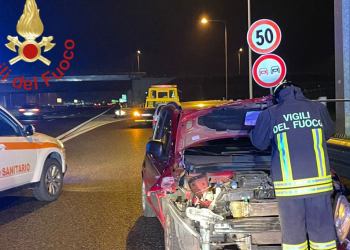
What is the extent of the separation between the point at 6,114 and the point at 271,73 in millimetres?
4770

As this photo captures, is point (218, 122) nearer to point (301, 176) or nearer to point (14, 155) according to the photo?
point (301, 176)

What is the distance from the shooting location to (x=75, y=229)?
5.79 m

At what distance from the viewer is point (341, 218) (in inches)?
146

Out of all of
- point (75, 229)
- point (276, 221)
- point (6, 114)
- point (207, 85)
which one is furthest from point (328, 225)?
point (207, 85)

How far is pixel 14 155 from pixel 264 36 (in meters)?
5.20

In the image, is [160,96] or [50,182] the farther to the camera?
[160,96]

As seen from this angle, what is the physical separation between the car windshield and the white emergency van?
2.80 metres

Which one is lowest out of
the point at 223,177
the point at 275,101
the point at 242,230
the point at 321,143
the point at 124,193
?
the point at 124,193

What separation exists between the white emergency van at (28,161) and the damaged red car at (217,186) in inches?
83.6

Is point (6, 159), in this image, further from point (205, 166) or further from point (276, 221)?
point (276, 221)

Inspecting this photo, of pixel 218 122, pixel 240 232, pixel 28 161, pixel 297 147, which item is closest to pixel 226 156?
pixel 218 122

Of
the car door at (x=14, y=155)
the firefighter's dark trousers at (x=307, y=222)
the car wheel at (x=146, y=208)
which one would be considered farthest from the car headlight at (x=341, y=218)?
the car door at (x=14, y=155)

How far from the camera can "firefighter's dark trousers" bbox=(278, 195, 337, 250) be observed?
3.27m

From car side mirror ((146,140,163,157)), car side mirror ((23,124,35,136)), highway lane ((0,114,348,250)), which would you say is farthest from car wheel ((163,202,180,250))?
car side mirror ((23,124,35,136))
